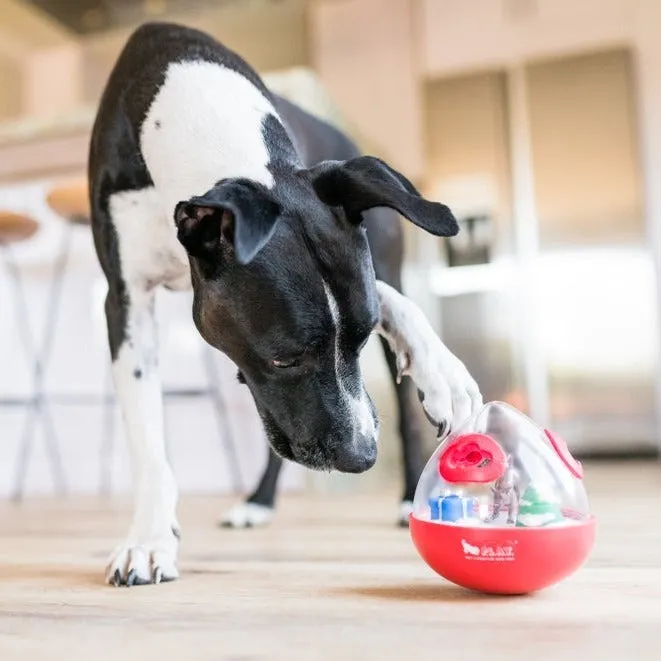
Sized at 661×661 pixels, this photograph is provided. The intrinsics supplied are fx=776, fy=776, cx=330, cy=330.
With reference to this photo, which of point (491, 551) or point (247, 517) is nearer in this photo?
point (491, 551)

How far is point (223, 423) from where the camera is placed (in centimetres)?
307

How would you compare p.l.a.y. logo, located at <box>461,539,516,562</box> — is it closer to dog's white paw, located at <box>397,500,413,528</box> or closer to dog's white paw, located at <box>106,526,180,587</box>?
dog's white paw, located at <box>106,526,180,587</box>

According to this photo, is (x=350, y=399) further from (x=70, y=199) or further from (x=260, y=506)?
(x=70, y=199)

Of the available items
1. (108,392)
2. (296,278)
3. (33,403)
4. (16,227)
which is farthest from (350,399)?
(33,403)

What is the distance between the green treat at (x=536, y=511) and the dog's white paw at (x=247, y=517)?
110 centimetres

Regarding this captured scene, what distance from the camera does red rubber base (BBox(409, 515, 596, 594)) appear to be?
1.02m

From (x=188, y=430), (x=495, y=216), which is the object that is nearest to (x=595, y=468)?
(x=495, y=216)

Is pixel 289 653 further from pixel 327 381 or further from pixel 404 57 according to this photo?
pixel 404 57

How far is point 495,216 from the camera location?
479 centimetres

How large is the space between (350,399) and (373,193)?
312 mm

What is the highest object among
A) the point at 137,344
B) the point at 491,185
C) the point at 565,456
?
the point at 491,185

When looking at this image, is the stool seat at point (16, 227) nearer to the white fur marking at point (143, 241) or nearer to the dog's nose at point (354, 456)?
the white fur marking at point (143, 241)

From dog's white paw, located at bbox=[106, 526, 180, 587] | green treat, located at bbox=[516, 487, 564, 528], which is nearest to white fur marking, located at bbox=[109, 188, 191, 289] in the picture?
dog's white paw, located at bbox=[106, 526, 180, 587]

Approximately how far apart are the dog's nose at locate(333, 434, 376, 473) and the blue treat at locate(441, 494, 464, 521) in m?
0.13
